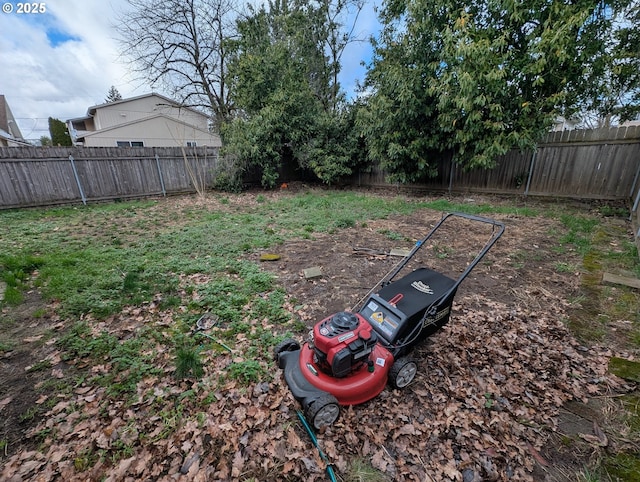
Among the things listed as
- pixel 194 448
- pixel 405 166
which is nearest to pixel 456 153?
pixel 405 166

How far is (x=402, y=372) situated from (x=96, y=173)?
11747 mm

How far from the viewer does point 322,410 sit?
6.38 feet

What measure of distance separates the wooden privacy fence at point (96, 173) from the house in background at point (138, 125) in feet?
21.6

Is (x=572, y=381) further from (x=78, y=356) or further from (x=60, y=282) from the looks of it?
(x=60, y=282)

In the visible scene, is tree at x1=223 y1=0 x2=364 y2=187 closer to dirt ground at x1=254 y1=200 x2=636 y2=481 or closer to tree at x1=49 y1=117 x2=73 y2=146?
dirt ground at x1=254 y1=200 x2=636 y2=481

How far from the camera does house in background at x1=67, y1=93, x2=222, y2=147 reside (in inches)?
704

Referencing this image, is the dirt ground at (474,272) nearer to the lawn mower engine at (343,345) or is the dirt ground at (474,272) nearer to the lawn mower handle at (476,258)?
the lawn mower handle at (476,258)

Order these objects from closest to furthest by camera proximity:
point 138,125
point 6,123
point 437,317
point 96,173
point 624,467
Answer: point 624,467 < point 437,317 < point 96,173 < point 138,125 < point 6,123

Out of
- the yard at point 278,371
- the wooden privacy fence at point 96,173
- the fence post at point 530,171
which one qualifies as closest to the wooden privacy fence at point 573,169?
the fence post at point 530,171

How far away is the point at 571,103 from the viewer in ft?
24.2

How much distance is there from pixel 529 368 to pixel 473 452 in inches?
45.3

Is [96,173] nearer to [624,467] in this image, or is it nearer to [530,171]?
[624,467]

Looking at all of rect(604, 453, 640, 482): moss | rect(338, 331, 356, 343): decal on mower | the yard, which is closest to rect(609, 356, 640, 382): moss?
the yard
